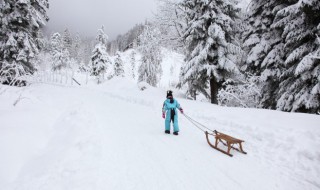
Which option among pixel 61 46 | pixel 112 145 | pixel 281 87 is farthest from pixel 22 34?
pixel 61 46

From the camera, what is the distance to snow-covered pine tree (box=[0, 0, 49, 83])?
716 inches

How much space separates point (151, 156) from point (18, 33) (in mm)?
19215

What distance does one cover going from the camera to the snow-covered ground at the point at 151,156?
14.9ft

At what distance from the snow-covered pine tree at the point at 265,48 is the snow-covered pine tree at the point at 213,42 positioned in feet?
3.98

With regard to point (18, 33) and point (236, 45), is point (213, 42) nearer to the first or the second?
point (236, 45)

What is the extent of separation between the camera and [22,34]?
19.0 m

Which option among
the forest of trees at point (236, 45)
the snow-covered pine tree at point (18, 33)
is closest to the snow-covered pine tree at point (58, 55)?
the forest of trees at point (236, 45)

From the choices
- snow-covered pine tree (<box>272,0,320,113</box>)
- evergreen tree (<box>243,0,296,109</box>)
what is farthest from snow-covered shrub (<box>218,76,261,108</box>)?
snow-covered pine tree (<box>272,0,320,113</box>)

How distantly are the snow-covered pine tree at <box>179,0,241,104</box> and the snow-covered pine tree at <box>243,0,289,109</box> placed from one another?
47.8 inches

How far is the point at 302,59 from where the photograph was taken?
9.95 meters

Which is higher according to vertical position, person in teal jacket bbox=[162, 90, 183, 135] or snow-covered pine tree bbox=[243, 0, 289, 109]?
snow-covered pine tree bbox=[243, 0, 289, 109]

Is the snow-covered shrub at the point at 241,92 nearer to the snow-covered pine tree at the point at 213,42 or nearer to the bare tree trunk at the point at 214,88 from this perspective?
the bare tree trunk at the point at 214,88

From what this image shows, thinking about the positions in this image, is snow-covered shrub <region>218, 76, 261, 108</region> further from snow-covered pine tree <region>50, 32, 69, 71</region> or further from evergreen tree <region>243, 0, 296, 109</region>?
snow-covered pine tree <region>50, 32, 69, 71</region>

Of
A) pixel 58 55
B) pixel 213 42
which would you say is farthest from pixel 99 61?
pixel 213 42
